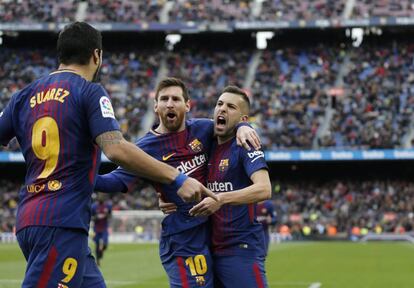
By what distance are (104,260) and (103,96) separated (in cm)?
1941

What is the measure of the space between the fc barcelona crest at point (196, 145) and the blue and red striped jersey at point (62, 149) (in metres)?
1.66

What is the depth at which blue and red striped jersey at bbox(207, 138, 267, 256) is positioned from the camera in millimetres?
6223

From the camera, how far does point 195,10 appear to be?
49781 mm

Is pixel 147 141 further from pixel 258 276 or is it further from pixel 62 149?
pixel 62 149

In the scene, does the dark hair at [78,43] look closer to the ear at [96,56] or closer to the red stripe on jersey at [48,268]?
the ear at [96,56]

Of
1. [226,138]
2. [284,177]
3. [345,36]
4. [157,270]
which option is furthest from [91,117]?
[345,36]

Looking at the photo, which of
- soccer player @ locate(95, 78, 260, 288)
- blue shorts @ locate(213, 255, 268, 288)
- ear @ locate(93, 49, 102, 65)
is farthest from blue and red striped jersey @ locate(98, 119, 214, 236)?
ear @ locate(93, 49, 102, 65)

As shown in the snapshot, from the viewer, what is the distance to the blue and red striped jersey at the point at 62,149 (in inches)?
182

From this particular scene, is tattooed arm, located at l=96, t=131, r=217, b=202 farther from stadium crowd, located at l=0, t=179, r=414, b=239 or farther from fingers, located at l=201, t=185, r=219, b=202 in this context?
stadium crowd, located at l=0, t=179, r=414, b=239

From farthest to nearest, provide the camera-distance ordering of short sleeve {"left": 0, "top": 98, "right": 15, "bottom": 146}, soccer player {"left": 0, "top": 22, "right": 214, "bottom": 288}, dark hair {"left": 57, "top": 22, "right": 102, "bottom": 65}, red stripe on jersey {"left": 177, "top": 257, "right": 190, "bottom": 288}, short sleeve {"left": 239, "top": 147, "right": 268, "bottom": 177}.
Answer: red stripe on jersey {"left": 177, "top": 257, "right": 190, "bottom": 288} → short sleeve {"left": 239, "top": 147, "right": 268, "bottom": 177} → short sleeve {"left": 0, "top": 98, "right": 15, "bottom": 146} → dark hair {"left": 57, "top": 22, "right": 102, "bottom": 65} → soccer player {"left": 0, "top": 22, "right": 214, "bottom": 288}

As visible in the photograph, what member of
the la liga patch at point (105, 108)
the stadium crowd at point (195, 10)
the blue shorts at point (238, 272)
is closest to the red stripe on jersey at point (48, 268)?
the la liga patch at point (105, 108)

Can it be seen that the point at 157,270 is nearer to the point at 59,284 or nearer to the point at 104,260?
the point at 104,260

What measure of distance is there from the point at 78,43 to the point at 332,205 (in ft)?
122

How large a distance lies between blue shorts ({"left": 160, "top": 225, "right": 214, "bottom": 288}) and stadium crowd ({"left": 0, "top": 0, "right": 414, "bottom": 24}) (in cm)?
4302
